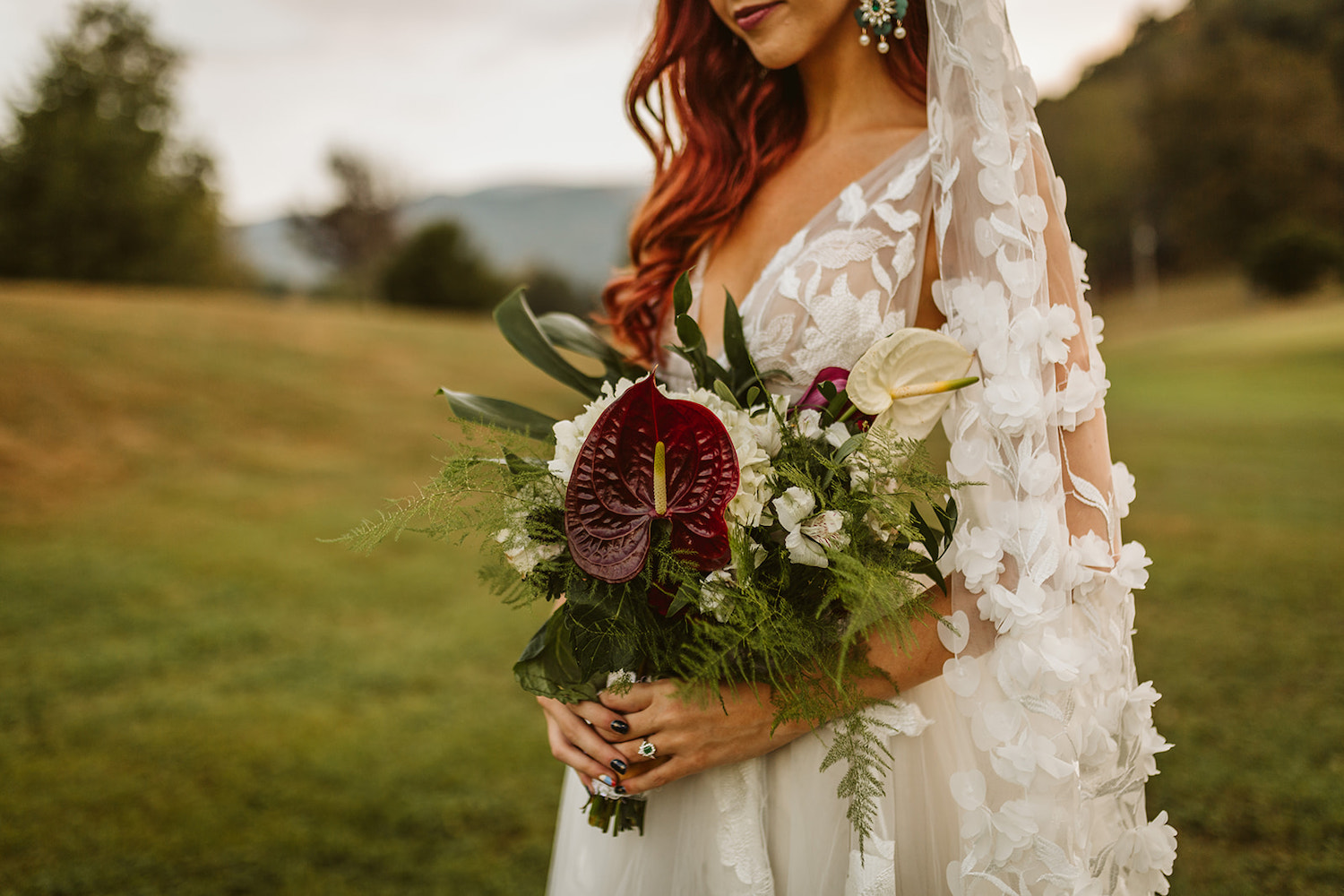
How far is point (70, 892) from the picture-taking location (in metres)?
3.13

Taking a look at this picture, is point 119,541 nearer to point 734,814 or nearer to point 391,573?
point 391,573

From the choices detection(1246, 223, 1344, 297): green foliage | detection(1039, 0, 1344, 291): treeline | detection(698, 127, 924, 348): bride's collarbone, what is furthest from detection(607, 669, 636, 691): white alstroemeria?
detection(1246, 223, 1344, 297): green foliage

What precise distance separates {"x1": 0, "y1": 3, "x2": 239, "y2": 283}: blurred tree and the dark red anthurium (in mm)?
27687

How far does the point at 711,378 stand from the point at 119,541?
7.72 m

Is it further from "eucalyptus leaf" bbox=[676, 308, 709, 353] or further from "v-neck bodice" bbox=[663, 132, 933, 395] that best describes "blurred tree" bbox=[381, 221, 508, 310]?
"eucalyptus leaf" bbox=[676, 308, 709, 353]

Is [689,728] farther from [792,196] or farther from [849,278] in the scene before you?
[792,196]

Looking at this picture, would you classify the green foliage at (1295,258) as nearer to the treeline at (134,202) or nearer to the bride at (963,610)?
the treeline at (134,202)

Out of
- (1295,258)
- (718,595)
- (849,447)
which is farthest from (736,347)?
(1295,258)

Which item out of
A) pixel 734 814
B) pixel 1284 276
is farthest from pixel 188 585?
pixel 1284 276

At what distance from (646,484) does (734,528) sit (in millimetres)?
130

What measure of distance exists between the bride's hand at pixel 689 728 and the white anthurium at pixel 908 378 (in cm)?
44

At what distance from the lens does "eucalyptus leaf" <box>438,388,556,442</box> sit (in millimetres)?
1465

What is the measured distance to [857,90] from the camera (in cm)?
172

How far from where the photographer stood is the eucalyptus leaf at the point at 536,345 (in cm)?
159
